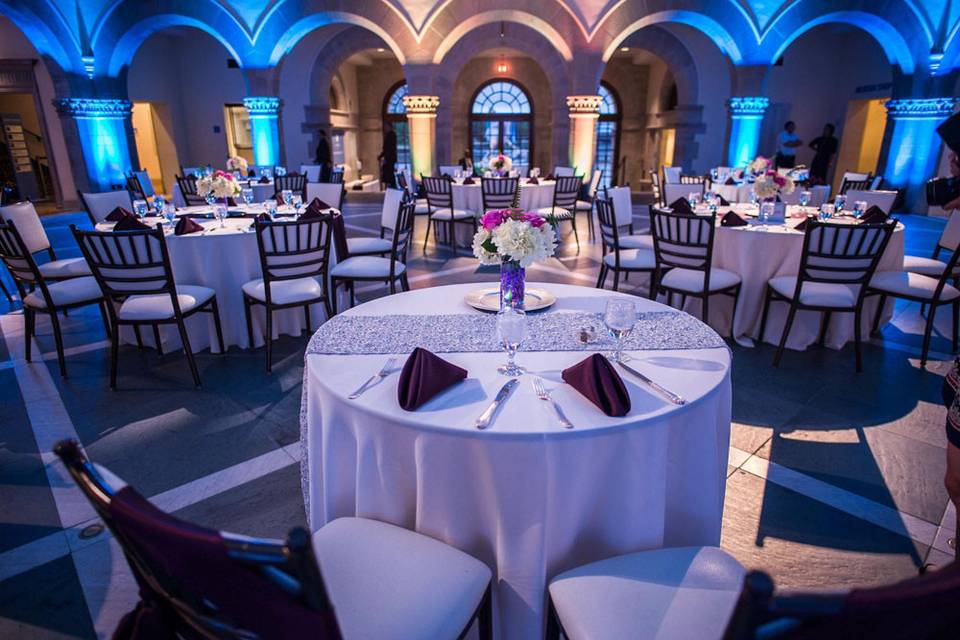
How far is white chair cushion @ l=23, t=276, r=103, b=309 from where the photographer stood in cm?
347

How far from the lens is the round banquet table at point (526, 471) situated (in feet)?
4.20

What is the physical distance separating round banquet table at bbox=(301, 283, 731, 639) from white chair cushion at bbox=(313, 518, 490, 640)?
97mm

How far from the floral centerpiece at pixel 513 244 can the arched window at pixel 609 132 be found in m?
14.0

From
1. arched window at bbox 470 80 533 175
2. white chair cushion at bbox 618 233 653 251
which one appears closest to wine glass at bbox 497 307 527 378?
white chair cushion at bbox 618 233 653 251

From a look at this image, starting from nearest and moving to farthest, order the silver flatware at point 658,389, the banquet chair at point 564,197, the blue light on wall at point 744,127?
the silver flatware at point 658,389 → the banquet chair at point 564,197 → the blue light on wall at point 744,127

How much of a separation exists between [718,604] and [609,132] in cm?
1572

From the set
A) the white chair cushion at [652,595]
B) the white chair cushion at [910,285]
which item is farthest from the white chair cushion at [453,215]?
A: the white chair cushion at [652,595]

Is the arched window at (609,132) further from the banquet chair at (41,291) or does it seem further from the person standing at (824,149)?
the banquet chair at (41,291)

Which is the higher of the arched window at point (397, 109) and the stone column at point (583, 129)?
the arched window at point (397, 109)

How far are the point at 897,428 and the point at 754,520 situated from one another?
50.4 inches

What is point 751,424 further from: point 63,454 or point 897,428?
point 63,454

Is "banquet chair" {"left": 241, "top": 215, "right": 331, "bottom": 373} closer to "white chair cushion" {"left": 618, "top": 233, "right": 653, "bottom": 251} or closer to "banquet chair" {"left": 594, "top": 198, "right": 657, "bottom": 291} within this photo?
"banquet chair" {"left": 594, "top": 198, "right": 657, "bottom": 291}

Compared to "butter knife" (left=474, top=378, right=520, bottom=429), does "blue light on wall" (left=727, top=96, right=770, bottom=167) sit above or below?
above

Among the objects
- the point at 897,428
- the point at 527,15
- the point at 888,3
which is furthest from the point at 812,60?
the point at 897,428
